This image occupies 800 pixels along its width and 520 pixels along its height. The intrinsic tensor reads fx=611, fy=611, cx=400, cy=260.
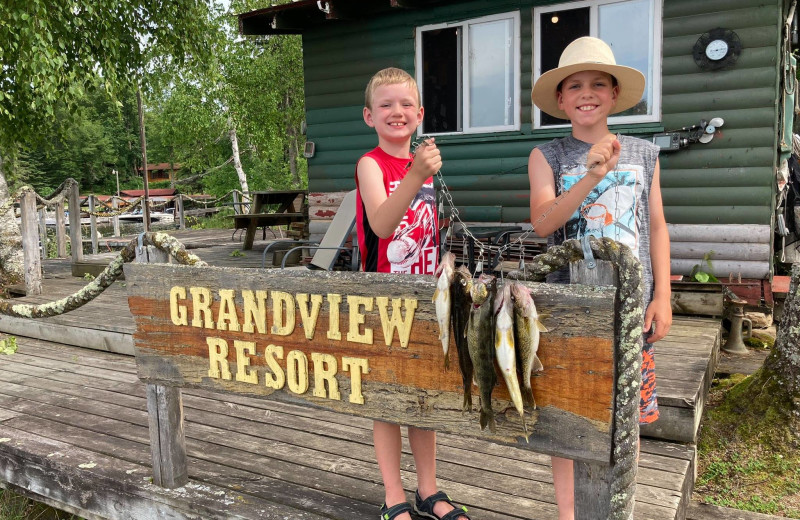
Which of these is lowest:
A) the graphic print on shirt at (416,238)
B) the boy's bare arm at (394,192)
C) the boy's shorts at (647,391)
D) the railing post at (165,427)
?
the railing post at (165,427)

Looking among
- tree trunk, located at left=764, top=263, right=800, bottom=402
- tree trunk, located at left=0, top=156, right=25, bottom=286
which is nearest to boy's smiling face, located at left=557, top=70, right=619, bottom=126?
tree trunk, located at left=764, top=263, right=800, bottom=402

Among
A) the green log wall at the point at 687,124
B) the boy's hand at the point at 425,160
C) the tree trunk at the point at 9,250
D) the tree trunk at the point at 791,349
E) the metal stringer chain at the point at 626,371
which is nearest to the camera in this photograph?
the metal stringer chain at the point at 626,371

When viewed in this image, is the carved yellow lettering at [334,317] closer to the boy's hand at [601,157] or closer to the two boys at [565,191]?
the two boys at [565,191]

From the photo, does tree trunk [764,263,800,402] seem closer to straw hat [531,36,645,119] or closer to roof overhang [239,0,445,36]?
straw hat [531,36,645,119]

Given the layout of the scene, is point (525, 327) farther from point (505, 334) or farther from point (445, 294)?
point (445, 294)

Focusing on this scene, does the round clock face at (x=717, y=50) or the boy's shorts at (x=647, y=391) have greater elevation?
the round clock face at (x=717, y=50)

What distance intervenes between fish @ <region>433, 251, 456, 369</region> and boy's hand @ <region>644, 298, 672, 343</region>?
2.59 ft

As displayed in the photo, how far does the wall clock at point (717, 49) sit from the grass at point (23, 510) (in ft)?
20.5

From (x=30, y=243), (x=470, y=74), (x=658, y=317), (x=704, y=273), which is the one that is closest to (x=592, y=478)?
(x=658, y=317)

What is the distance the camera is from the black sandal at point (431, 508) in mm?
2410

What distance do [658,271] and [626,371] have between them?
2.13ft

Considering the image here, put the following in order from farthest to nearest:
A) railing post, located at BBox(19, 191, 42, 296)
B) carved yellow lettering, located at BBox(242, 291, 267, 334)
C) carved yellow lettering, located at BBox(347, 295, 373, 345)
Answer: railing post, located at BBox(19, 191, 42, 296)
carved yellow lettering, located at BBox(242, 291, 267, 334)
carved yellow lettering, located at BBox(347, 295, 373, 345)

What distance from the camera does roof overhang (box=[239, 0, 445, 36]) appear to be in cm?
720

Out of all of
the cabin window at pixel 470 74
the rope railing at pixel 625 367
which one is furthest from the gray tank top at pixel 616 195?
the cabin window at pixel 470 74
